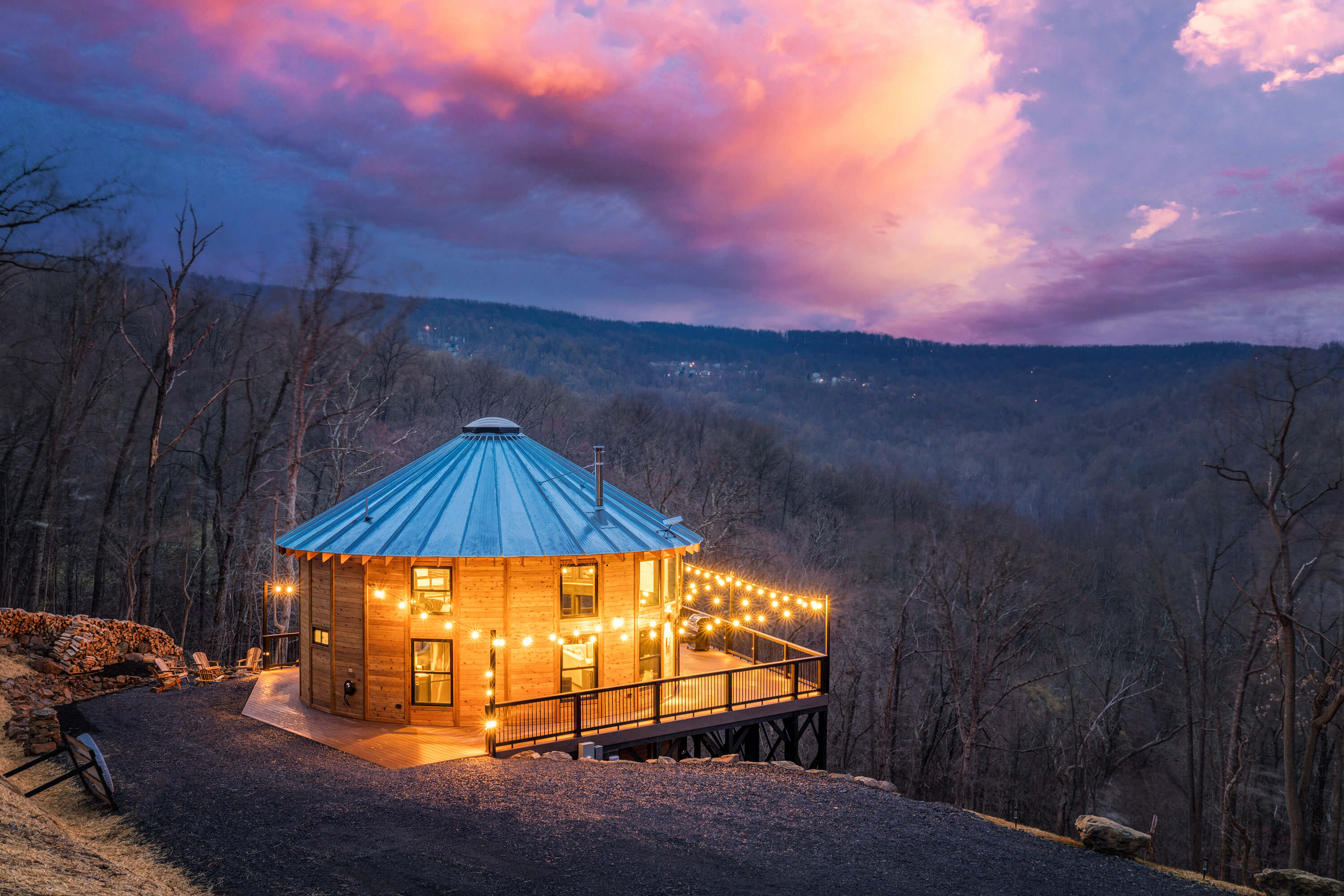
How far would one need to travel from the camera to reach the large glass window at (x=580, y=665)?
1518 cm

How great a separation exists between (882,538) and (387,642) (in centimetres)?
3539

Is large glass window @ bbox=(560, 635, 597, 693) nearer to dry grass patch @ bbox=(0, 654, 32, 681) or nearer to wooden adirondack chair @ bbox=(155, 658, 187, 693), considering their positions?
wooden adirondack chair @ bbox=(155, 658, 187, 693)

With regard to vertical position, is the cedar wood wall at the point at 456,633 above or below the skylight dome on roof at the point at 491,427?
below

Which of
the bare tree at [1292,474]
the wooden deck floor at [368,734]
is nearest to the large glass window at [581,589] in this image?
the wooden deck floor at [368,734]

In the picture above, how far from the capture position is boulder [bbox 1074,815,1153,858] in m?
10.8

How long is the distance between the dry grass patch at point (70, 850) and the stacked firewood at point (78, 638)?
628 centimetres

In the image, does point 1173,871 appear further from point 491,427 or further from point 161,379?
point 161,379

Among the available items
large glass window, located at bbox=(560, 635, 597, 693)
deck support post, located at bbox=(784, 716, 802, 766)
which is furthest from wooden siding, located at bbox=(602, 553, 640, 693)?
deck support post, located at bbox=(784, 716, 802, 766)

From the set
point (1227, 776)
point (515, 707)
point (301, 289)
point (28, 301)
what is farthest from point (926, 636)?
point (28, 301)

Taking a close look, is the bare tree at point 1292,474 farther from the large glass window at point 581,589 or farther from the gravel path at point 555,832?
the large glass window at point 581,589

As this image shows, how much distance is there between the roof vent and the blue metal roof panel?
0.11 metres

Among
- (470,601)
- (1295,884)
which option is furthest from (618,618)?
(1295,884)

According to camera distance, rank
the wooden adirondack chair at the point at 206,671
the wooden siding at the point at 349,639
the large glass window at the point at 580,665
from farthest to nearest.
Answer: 1. the wooden adirondack chair at the point at 206,671
2. the large glass window at the point at 580,665
3. the wooden siding at the point at 349,639

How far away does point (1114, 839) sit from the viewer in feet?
35.3
